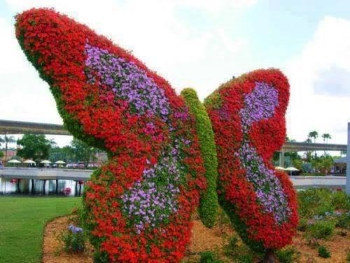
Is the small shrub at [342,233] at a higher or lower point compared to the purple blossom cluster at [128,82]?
lower

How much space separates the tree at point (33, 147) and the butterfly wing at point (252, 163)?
65.0 meters

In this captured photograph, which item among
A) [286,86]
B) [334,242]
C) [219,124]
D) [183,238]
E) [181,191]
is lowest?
[334,242]

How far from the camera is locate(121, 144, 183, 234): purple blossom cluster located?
6281 mm

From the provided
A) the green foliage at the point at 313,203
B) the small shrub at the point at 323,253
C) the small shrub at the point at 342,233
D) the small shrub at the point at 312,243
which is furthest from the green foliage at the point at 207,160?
the green foliage at the point at 313,203

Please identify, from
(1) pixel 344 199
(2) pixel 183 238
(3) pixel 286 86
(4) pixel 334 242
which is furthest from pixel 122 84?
(1) pixel 344 199

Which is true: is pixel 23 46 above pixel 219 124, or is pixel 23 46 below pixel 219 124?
above

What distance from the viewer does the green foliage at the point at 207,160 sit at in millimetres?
7262

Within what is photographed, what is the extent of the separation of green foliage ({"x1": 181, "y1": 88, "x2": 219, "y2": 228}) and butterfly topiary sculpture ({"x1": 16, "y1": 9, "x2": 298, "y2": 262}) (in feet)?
0.05

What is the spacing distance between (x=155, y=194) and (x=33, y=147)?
6651 centimetres

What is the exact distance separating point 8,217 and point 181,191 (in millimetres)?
7263

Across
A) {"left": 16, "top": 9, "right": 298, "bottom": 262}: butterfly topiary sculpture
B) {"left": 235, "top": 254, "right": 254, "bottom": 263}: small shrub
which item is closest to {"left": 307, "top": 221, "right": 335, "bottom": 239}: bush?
{"left": 235, "top": 254, "right": 254, "bottom": 263}: small shrub

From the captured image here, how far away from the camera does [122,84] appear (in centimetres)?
667

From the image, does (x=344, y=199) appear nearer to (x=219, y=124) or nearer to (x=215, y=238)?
(x=215, y=238)

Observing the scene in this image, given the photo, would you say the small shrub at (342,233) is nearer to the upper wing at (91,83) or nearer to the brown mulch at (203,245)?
the brown mulch at (203,245)
